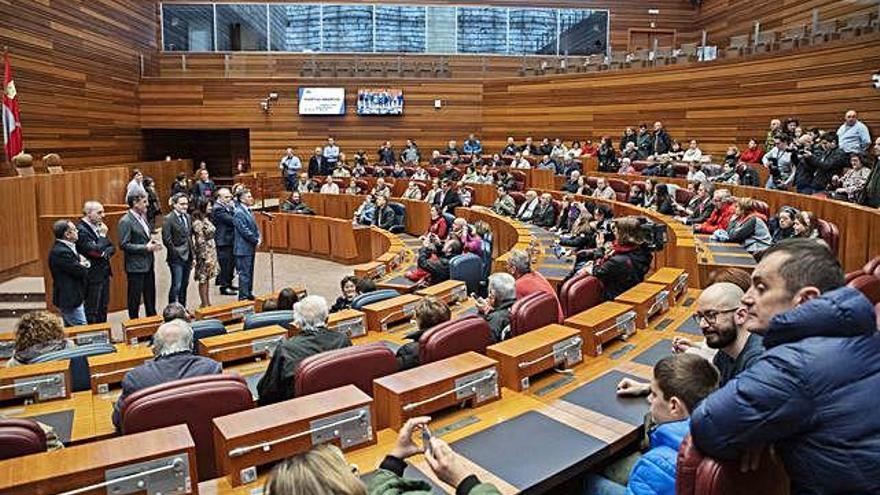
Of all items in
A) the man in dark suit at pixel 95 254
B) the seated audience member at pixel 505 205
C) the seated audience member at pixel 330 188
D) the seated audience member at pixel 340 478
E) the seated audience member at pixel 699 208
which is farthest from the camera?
the seated audience member at pixel 330 188

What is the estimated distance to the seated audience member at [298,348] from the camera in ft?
9.73

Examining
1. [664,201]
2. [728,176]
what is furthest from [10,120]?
[728,176]

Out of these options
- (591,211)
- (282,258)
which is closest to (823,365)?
(591,211)

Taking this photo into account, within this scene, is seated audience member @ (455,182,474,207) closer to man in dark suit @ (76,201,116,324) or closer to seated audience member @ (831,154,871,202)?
seated audience member @ (831,154,871,202)

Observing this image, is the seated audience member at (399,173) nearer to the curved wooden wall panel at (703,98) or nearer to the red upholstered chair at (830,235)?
the curved wooden wall panel at (703,98)

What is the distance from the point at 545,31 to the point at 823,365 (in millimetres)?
18055

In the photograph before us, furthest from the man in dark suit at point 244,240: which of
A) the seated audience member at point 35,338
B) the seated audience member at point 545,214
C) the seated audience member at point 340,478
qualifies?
the seated audience member at point 340,478

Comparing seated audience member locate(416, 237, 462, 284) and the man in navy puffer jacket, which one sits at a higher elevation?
the man in navy puffer jacket

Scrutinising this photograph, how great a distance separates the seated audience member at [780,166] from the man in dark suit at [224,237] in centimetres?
696

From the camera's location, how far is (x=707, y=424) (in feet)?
4.93

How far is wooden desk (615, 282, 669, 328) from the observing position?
3693 millimetres

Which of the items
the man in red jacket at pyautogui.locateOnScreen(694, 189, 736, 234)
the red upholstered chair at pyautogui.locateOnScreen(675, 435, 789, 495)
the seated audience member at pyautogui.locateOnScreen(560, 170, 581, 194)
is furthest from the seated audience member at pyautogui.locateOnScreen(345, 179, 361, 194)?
the red upholstered chair at pyautogui.locateOnScreen(675, 435, 789, 495)

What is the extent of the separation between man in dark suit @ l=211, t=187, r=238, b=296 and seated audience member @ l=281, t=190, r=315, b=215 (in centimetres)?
405

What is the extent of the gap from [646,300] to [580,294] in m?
0.64
